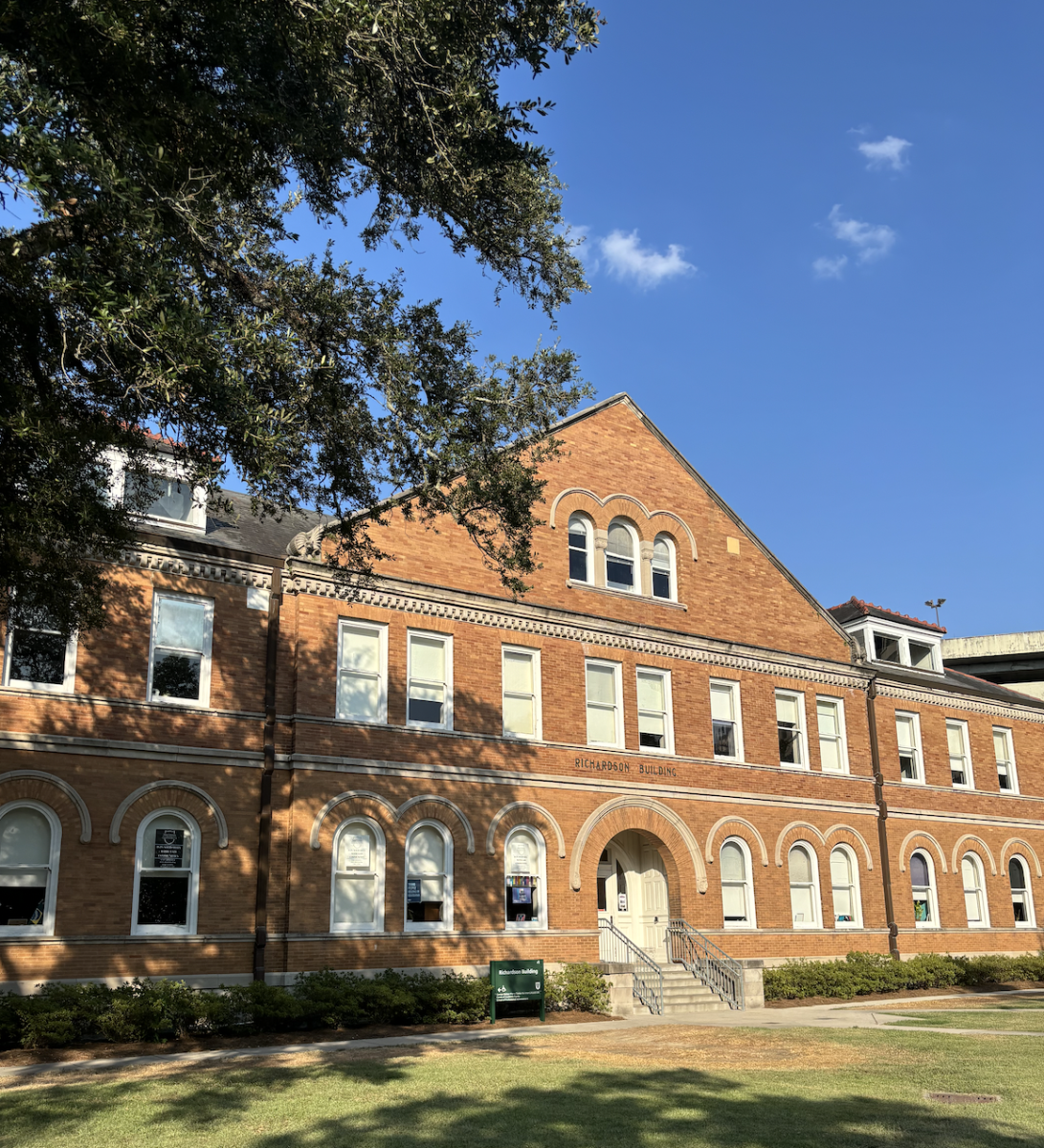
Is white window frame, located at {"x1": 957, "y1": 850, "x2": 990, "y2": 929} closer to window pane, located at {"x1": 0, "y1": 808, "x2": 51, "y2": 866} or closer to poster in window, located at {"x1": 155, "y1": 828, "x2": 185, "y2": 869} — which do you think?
poster in window, located at {"x1": 155, "y1": 828, "x2": 185, "y2": 869}

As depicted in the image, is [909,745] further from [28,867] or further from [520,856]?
[28,867]

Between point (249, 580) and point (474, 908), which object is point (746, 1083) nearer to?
point (474, 908)

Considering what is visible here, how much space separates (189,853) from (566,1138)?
11213 millimetres

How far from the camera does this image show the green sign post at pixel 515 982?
18.7 m

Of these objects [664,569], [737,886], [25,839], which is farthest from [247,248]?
[737,886]

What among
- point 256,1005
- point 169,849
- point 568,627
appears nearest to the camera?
point 256,1005

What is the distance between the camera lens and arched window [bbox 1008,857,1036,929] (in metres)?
32.5

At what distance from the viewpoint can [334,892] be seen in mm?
19969

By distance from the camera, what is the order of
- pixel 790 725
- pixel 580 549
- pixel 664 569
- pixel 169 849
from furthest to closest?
pixel 790 725
pixel 664 569
pixel 580 549
pixel 169 849

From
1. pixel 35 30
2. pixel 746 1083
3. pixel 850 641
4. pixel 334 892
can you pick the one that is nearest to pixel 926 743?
pixel 850 641

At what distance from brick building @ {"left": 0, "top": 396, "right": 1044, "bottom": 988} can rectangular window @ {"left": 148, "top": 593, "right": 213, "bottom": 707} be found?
52 mm

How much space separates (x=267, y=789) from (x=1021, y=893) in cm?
2388

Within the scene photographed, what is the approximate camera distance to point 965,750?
32.6 m

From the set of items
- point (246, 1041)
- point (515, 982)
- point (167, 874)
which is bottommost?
point (246, 1041)
